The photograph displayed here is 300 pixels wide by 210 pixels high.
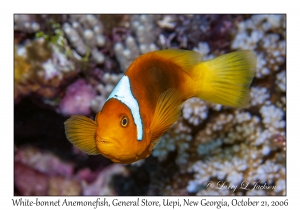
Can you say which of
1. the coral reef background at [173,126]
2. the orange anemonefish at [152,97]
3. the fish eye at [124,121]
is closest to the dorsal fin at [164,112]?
the orange anemonefish at [152,97]

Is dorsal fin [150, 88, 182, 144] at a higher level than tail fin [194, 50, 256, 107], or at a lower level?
lower

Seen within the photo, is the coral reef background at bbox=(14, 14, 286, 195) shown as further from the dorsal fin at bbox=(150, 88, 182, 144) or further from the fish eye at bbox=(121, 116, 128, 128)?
the fish eye at bbox=(121, 116, 128, 128)

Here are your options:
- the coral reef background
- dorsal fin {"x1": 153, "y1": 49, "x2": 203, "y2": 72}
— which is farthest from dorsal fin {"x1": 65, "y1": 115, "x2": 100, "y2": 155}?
the coral reef background

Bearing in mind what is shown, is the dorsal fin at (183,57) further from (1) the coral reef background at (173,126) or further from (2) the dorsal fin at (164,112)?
(1) the coral reef background at (173,126)

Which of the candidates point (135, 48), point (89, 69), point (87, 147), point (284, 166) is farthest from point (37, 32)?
point (284, 166)

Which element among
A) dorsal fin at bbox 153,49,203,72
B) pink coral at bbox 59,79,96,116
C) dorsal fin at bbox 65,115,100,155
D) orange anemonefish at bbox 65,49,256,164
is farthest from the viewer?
pink coral at bbox 59,79,96,116

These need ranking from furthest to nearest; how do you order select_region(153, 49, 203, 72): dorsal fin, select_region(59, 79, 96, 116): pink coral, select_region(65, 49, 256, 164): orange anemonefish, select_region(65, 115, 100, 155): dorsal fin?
1. select_region(59, 79, 96, 116): pink coral
2. select_region(153, 49, 203, 72): dorsal fin
3. select_region(65, 115, 100, 155): dorsal fin
4. select_region(65, 49, 256, 164): orange anemonefish

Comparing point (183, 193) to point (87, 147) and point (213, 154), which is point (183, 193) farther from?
point (87, 147)

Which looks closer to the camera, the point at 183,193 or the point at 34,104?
the point at 34,104
